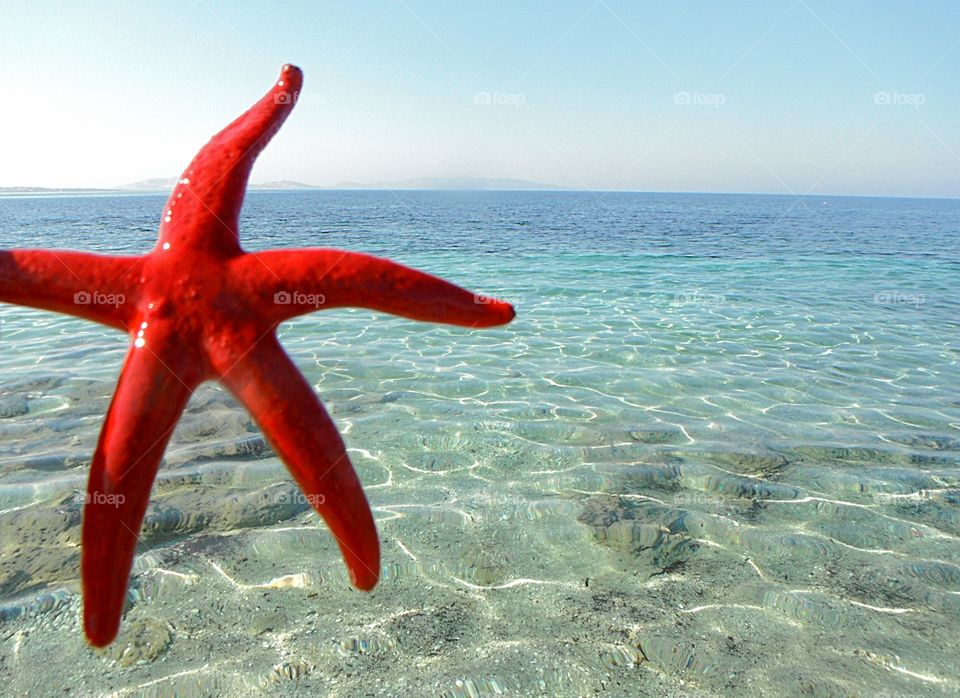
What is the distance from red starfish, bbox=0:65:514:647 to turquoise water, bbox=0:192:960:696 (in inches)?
77.7

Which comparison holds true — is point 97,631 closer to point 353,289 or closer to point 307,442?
point 307,442

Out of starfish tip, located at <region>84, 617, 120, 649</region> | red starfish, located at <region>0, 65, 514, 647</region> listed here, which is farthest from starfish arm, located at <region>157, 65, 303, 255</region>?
starfish tip, located at <region>84, 617, 120, 649</region>

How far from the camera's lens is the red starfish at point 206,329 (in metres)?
1.97

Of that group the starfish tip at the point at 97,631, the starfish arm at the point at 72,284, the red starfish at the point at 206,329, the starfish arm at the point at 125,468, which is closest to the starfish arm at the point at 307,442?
the red starfish at the point at 206,329

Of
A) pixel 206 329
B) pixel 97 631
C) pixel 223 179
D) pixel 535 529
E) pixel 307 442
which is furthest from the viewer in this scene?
pixel 535 529

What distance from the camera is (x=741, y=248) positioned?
32.0 meters

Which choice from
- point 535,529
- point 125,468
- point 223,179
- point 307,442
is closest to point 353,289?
point 307,442

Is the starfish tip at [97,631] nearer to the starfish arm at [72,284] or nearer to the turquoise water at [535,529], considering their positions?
the starfish arm at [72,284]

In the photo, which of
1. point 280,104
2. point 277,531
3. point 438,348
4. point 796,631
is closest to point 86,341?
point 438,348

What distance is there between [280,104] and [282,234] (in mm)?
40165

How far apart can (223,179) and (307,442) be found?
3.26 ft

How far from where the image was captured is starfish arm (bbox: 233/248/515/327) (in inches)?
80.7

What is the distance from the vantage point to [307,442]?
2.08 metres

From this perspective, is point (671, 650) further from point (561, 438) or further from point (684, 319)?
point (684, 319)
